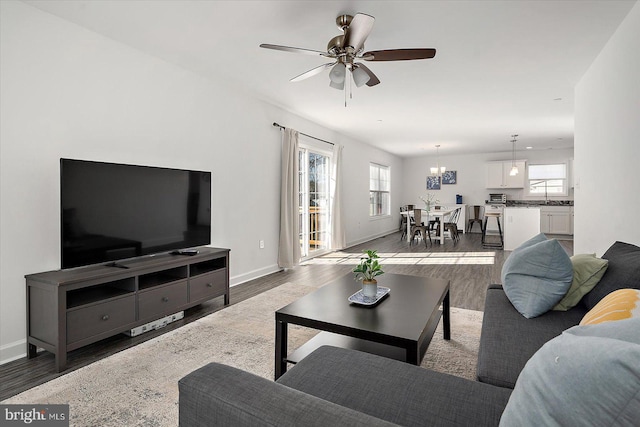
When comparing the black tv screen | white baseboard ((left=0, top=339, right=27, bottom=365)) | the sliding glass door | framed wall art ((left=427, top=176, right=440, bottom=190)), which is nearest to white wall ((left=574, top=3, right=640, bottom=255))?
the black tv screen

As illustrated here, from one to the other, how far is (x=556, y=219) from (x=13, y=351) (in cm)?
1117

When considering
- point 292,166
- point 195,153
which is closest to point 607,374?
Result: point 195,153

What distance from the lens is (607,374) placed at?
0.61m

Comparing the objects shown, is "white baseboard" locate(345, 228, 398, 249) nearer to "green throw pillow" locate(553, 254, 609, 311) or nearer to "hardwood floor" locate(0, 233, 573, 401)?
"hardwood floor" locate(0, 233, 573, 401)

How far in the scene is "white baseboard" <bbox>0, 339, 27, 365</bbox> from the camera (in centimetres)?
238

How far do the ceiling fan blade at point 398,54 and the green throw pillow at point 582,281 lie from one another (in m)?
1.74

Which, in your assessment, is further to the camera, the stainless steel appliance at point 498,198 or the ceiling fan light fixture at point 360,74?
the stainless steel appliance at point 498,198

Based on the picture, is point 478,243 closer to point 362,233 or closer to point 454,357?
point 362,233

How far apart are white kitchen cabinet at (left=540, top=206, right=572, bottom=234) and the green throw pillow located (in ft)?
27.9

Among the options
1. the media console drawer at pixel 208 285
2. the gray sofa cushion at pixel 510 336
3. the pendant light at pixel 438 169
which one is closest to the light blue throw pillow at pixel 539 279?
the gray sofa cushion at pixel 510 336

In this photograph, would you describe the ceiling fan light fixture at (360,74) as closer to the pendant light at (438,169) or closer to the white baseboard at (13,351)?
the white baseboard at (13,351)

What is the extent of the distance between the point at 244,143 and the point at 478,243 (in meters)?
6.30

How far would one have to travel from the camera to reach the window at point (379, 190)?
30.1ft

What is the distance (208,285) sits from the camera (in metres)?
3.43
